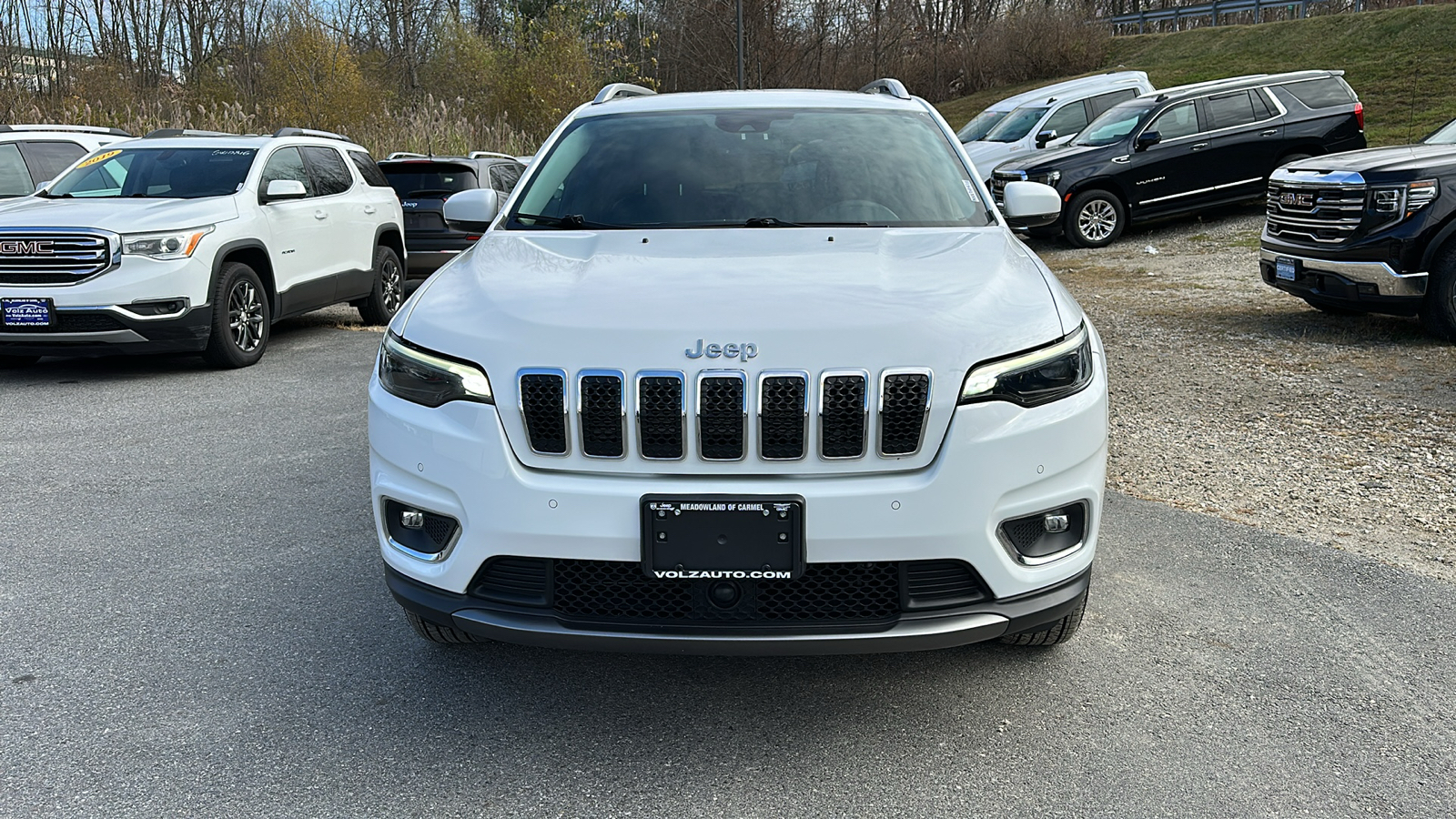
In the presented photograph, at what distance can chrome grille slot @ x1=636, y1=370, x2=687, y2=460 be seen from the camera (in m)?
2.78

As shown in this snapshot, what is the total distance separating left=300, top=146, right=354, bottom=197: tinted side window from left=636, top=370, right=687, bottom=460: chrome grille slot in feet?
27.5

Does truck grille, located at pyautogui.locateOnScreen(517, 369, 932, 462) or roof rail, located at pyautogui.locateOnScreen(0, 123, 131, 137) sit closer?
truck grille, located at pyautogui.locateOnScreen(517, 369, 932, 462)

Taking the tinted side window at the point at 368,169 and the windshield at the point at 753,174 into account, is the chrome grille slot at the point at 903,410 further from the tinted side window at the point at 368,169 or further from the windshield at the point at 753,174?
the tinted side window at the point at 368,169

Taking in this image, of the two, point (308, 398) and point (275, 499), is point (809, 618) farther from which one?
point (308, 398)

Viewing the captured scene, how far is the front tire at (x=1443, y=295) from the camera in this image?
8031 mm

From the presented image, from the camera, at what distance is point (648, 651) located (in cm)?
284

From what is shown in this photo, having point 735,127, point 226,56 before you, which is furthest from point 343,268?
point 226,56

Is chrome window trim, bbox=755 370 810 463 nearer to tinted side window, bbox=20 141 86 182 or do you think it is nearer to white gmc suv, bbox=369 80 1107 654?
white gmc suv, bbox=369 80 1107 654

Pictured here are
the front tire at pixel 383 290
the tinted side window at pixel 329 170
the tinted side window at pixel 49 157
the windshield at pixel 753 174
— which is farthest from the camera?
the front tire at pixel 383 290

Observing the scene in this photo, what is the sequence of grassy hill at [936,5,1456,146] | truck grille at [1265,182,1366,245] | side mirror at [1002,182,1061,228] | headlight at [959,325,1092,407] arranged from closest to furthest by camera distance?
headlight at [959,325,1092,407] < side mirror at [1002,182,1061,228] < truck grille at [1265,182,1366,245] < grassy hill at [936,5,1456,146]

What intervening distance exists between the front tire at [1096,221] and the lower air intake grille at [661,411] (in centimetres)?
1374

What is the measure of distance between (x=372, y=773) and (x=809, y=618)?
1.17 meters

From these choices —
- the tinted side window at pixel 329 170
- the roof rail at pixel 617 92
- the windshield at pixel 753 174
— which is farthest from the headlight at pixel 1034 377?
the tinted side window at pixel 329 170

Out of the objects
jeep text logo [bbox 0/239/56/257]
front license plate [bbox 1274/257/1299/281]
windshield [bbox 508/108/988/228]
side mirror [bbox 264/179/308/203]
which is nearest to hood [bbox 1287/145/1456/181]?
front license plate [bbox 1274/257/1299/281]
